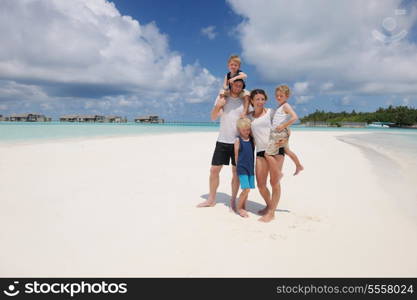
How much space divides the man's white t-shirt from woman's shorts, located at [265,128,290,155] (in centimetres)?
51

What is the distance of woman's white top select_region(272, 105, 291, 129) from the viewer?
10.5 feet

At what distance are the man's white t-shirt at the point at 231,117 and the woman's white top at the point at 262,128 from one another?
Result: 1.07 ft

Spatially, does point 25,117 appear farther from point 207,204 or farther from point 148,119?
point 207,204

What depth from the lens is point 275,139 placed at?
3.26 meters

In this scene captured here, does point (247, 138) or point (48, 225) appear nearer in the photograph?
point (48, 225)

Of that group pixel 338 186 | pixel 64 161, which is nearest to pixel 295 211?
pixel 338 186

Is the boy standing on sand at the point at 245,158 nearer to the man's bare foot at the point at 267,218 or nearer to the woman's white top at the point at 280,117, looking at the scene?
the man's bare foot at the point at 267,218

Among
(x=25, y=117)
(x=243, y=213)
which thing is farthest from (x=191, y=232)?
(x=25, y=117)

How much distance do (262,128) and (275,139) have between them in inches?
8.8

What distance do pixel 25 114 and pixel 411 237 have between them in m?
120

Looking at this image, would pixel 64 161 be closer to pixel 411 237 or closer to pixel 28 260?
pixel 28 260

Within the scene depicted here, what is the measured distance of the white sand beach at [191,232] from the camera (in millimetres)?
2271

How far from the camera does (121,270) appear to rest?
2217 millimetres

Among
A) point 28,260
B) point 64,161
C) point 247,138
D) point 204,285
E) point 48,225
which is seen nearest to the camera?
point 204,285
